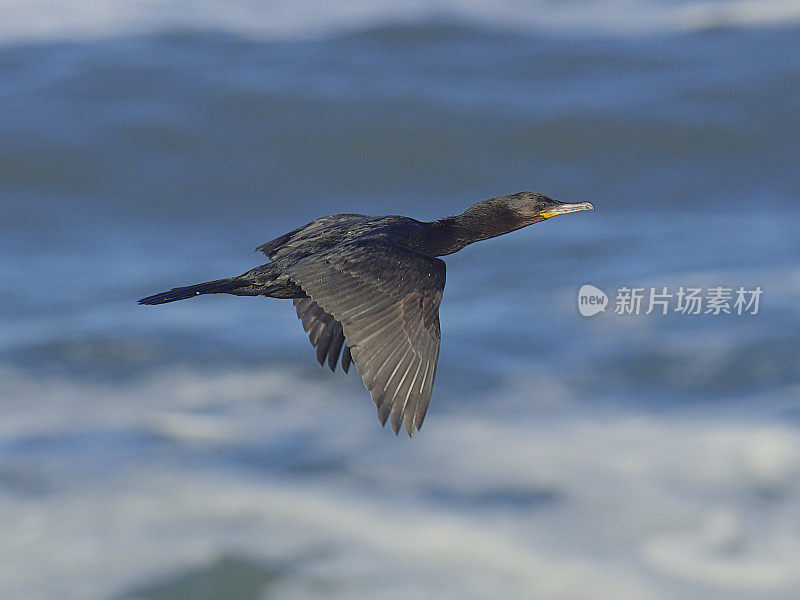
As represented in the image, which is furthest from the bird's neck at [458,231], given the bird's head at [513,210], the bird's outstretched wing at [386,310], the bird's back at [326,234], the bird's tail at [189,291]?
the bird's tail at [189,291]

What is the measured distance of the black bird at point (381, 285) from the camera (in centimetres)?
709

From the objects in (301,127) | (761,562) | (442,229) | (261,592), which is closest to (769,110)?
(301,127)

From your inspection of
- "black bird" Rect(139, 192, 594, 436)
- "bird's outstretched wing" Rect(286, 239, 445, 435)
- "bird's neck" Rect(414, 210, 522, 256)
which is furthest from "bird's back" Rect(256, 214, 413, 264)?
"bird's outstretched wing" Rect(286, 239, 445, 435)

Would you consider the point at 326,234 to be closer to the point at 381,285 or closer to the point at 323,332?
the point at 323,332

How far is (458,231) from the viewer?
8.93 m

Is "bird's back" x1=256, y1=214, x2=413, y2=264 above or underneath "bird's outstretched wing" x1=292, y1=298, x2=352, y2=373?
above

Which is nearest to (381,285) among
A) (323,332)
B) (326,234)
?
(326,234)

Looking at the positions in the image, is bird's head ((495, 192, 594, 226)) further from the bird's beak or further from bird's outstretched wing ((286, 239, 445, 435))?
bird's outstretched wing ((286, 239, 445, 435))

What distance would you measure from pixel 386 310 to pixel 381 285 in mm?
181

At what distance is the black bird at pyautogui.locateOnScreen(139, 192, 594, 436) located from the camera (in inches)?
279

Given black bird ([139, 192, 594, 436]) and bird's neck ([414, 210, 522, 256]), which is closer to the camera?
black bird ([139, 192, 594, 436])

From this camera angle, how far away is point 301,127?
24.5 meters

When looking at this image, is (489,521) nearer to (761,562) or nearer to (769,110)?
(761,562)

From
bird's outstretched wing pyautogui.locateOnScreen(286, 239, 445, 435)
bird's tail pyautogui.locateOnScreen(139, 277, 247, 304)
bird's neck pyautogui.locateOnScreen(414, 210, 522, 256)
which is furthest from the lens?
bird's neck pyautogui.locateOnScreen(414, 210, 522, 256)
